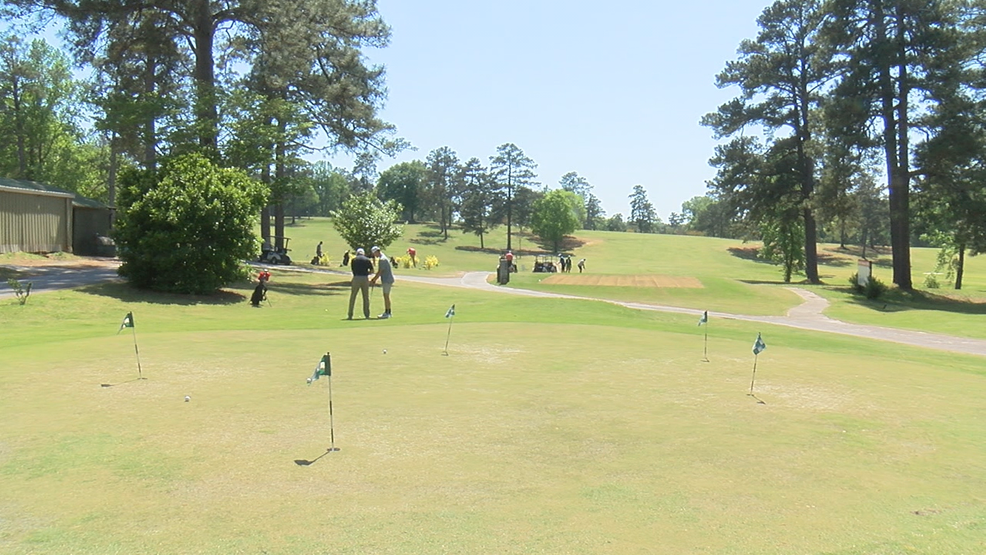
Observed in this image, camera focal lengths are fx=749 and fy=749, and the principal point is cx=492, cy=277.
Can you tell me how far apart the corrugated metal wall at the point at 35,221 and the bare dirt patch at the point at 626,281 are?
83.1ft

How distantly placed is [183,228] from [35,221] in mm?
15594

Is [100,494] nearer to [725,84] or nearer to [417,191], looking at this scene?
[725,84]

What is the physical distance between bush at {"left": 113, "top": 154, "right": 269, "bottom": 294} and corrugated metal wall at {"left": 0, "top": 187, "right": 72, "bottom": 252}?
1139cm

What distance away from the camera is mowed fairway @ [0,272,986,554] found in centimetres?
509

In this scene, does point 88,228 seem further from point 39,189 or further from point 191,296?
point 191,296

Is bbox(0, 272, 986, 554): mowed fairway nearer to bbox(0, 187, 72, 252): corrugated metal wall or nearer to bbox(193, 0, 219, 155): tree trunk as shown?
bbox(193, 0, 219, 155): tree trunk

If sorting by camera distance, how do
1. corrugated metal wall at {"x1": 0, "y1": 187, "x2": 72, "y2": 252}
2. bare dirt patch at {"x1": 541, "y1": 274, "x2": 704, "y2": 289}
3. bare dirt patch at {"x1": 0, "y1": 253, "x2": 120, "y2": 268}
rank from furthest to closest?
bare dirt patch at {"x1": 541, "y1": 274, "x2": 704, "y2": 289}, corrugated metal wall at {"x1": 0, "y1": 187, "x2": 72, "y2": 252}, bare dirt patch at {"x1": 0, "y1": 253, "x2": 120, "y2": 268}

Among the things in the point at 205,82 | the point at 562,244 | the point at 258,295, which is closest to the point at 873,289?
the point at 258,295

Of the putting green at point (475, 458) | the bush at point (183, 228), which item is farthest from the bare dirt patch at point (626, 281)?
the putting green at point (475, 458)

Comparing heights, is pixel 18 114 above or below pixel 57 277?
above

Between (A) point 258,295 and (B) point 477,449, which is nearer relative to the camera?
(B) point 477,449

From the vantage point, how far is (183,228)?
25156 mm

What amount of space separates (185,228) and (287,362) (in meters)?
15.7

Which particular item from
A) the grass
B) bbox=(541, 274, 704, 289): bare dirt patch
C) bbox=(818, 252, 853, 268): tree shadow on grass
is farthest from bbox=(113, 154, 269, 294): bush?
bbox=(818, 252, 853, 268): tree shadow on grass
